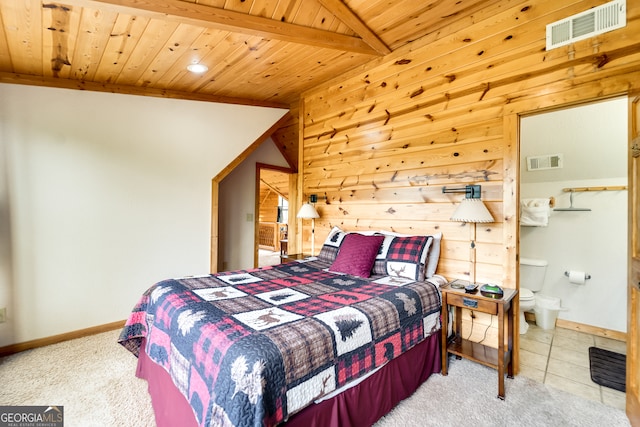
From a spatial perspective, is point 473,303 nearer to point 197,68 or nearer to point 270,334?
point 270,334

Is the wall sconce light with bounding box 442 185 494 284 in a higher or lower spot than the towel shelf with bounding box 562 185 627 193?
lower

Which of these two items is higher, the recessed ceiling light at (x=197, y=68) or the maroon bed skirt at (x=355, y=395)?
the recessed ceiling light at (x=197, y=68)

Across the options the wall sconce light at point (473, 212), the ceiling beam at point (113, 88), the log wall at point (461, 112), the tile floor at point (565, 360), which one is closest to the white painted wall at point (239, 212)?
the ceiling beam at point (113, 88)

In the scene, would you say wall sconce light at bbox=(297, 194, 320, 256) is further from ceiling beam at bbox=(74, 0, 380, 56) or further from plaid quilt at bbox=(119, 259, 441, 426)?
ceiling beam at bbox=(74, 0, 380, 56)

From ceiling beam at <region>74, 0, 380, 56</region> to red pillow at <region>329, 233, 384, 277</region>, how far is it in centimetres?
179

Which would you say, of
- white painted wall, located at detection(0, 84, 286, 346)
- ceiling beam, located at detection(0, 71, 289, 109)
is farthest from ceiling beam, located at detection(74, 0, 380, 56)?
white painted wall, located at detection(0, 84, 286, 346)

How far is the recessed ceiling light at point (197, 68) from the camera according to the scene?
9.09 feet

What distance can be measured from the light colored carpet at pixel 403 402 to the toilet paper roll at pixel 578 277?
1509mm

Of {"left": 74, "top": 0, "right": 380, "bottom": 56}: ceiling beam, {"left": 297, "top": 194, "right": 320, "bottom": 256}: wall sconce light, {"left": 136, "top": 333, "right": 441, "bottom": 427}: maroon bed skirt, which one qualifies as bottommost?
{"left": 136, "top": 333, "right": 441, "bottom": 427}: maroon bed skirt

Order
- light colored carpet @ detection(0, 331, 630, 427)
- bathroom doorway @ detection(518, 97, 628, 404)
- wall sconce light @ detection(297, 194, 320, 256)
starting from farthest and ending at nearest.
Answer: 1. wall sconce light @ detection(297, 194, 320, 256)
2. bathroom doorway @ detection(518, 97, 628, 404)
3. light colored carpet @ detection(0, 331, 630, 427)

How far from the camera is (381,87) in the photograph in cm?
312

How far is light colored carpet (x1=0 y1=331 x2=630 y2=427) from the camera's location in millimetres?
1736

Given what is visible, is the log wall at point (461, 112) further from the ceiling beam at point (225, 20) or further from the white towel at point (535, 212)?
the white towel at point (535, 212)

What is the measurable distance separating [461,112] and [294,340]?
2340mm
